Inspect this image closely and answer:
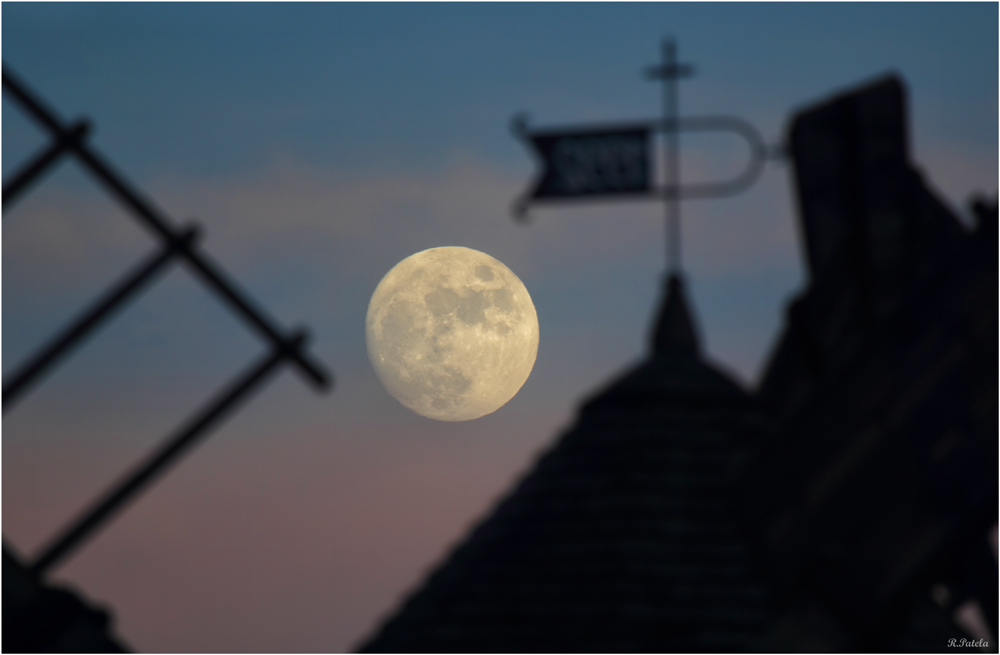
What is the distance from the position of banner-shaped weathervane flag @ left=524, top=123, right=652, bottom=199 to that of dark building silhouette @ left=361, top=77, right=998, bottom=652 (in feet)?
7.80

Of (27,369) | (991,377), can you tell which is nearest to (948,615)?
(991,377)

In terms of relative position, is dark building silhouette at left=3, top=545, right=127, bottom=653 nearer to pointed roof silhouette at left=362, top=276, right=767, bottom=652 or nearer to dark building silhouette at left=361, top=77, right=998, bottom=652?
dark building silhouette at left=361, top=77, right=998, bottom=652

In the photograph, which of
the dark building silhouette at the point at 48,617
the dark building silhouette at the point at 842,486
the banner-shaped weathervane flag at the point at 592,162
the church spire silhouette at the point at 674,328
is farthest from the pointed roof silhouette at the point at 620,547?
the dark building silhouette at the point at 48,617

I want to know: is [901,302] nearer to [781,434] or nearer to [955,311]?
[955,311]

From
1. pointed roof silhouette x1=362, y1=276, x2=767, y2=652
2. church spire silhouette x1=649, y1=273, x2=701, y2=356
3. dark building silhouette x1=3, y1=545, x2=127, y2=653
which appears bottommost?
pointed roof silhouette x1=362, y1=276, x2=767, y2=652

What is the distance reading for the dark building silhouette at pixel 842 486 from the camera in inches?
184

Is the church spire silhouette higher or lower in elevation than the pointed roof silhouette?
higher

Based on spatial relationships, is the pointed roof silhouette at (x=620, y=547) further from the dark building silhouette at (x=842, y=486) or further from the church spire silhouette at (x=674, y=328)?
the church spire silhouette at (x=674, y=328)

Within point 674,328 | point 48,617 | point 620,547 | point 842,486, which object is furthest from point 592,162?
point 48,617

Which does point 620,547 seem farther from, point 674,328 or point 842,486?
point 842,486

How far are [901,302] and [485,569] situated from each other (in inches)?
198

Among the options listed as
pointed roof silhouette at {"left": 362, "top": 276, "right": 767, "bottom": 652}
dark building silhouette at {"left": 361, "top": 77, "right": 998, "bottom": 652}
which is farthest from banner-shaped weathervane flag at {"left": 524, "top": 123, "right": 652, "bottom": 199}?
dark building silhouette at {"left": 361, "top": 77, "right": 998, "bottom": 652}

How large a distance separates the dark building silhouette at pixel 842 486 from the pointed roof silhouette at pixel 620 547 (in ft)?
0.07

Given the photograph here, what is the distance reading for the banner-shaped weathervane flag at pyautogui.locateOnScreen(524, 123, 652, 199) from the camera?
28.9ft
